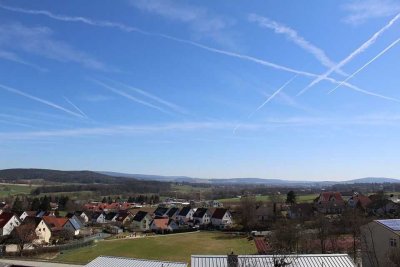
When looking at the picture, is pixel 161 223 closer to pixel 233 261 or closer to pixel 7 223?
pixel 7 223

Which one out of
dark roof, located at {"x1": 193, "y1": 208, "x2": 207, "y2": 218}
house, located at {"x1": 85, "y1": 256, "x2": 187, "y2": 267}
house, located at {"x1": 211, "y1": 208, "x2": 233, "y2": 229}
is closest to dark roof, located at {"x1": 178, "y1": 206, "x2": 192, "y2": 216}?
dark roof, located at {"x1": 193, "y1": 208, "x2": 207, "y2": 218}

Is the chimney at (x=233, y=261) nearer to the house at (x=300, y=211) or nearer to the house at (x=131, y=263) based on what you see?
the house at (x=131, y=263)

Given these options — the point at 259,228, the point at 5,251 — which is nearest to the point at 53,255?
the point at 5,251

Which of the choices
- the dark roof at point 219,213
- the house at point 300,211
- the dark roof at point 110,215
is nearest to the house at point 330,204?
the house at point 300,211

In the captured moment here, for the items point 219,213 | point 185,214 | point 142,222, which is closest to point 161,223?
point 142,222

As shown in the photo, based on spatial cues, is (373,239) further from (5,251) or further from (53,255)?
(5,251)
